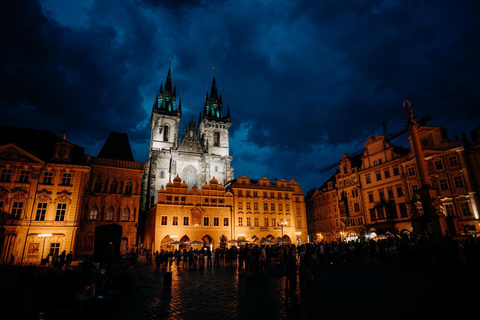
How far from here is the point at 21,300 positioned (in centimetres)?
491

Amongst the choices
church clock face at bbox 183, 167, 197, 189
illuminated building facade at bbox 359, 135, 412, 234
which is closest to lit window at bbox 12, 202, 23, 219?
church clock face at bbox 183, 167, 197, 189

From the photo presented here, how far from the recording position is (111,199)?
34.6 metres

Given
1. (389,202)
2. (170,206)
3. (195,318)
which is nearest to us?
(195,318)

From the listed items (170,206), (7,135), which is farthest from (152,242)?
(7,135)

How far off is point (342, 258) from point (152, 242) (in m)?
28.5

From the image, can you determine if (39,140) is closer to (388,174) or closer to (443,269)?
(443,269)

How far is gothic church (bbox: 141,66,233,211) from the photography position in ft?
177

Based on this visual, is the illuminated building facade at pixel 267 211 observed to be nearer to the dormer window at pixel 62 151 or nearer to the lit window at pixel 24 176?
the dormer window at pixel 62 151

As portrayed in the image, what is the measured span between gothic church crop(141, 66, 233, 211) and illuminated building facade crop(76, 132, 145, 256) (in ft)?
48.6

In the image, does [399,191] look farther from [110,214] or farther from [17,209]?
[17,209]

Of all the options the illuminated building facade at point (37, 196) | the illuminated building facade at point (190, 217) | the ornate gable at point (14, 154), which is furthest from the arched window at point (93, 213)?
the ornate gable at point (14, 154)

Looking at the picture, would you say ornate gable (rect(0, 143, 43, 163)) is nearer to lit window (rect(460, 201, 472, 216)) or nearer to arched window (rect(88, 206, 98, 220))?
arched window (rect(88, 206, 98, 220))

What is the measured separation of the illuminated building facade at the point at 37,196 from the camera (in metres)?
26.0

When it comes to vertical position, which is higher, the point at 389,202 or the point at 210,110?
the point at 210,110
